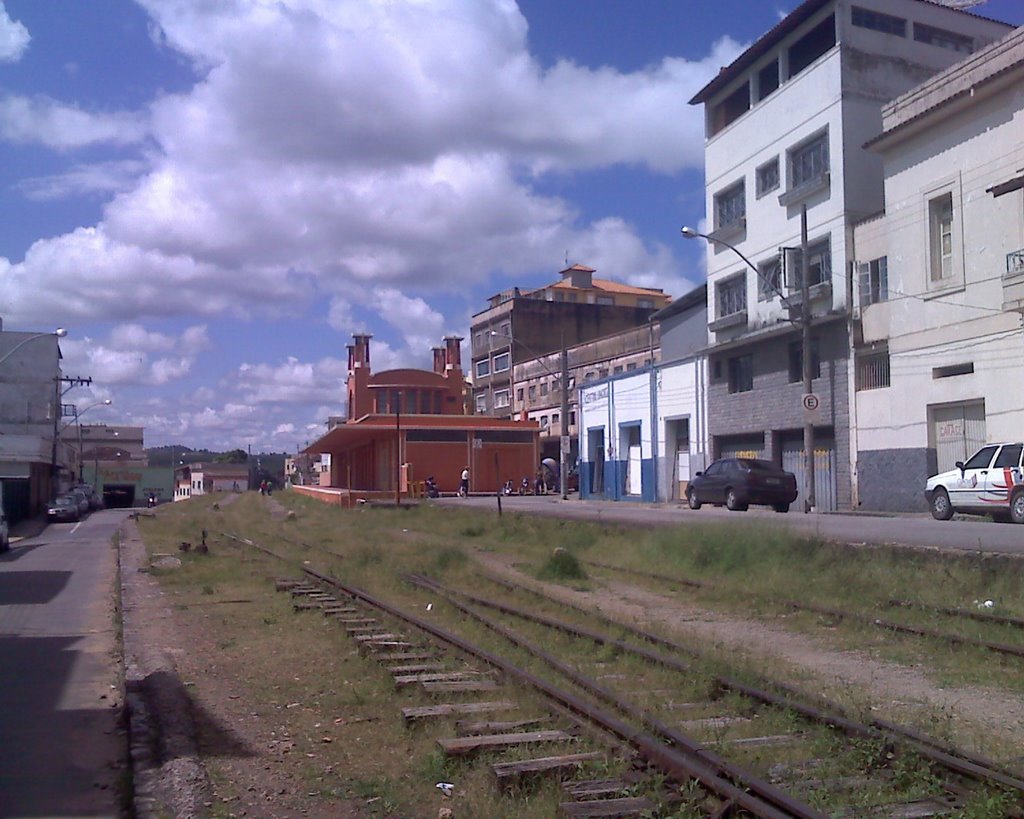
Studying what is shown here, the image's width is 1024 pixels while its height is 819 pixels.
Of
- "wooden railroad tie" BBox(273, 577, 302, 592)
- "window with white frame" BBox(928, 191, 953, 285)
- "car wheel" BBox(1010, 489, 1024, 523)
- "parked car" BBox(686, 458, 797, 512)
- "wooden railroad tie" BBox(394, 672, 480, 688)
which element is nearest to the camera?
"wooden railroad tie" BBox(394, 672, 480, 688)

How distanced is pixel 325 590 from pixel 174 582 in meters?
4.00

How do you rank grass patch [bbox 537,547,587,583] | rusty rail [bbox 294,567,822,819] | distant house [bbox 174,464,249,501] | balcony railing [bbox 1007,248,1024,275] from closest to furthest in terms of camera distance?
1. rusty rail [bbox 294,567,822,819]
2. grass patch [bbox 537,547,587,583]
3. balcony railing [bbox 1007,248,1024,275]
4. distant house [bbox 174,464,249,501]

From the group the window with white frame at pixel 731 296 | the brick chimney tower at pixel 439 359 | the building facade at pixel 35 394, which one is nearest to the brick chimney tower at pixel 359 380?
the brick chimney tower at pixel 439 359

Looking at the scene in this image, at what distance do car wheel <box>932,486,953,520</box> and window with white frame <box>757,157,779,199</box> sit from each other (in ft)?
51.6

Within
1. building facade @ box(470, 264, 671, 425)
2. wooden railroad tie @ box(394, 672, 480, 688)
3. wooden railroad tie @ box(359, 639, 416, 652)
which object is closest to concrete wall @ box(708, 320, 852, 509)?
wooden railroad tie @ box(359, 639, 416, 652)

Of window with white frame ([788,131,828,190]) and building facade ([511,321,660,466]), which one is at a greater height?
window with white frame ([788,131,828,190])

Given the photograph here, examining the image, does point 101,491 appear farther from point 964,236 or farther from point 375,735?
point 375,735

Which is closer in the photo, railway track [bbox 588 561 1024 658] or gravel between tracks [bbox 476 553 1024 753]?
gravel between tracks [bbox 476 553 1024 753]

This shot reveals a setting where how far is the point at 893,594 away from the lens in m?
12.8

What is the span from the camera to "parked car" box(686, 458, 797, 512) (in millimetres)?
28328

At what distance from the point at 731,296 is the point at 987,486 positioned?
63.0 ft

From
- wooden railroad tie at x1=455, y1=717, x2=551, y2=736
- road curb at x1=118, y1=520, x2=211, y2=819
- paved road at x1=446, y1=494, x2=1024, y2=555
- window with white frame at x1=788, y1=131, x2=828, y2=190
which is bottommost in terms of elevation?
road curb at x1=118, y1=520, x2=211, y2=819

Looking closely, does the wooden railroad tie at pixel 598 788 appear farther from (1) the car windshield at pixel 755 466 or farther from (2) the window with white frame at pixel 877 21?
(2) the window with white frame at pixel 877 21

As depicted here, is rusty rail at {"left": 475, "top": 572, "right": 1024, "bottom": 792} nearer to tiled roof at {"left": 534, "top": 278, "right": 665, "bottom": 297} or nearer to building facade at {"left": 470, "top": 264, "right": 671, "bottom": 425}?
building facade at {"left": 470, "top": 264, "right": 671, "bottom": 425}
